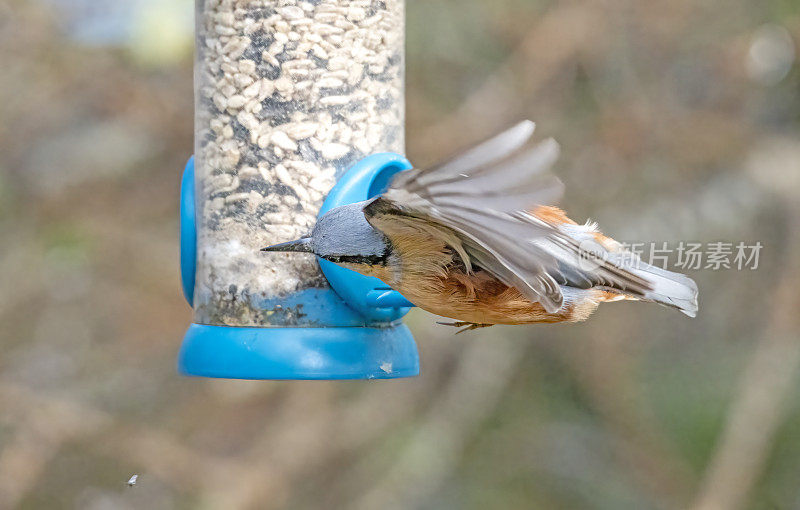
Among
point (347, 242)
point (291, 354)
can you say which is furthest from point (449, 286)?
point (291, 354)

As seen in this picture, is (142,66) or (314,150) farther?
(142,66)

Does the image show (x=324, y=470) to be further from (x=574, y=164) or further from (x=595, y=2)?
(x=595, y=2)

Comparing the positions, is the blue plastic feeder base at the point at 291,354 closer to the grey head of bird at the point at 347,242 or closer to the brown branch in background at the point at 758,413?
the grey head of bird at the point at 347,242

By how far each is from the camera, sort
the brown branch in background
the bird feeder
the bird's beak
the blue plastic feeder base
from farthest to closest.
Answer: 1. the brown branch in background
2. the bird feeder
3. the blue plastic feeder base
4. the bird's beak

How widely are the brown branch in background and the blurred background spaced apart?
0.5 inches

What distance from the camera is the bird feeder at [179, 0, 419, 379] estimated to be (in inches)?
162

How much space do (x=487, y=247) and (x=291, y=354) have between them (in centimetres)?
116

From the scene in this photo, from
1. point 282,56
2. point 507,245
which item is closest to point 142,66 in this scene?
point 282,56

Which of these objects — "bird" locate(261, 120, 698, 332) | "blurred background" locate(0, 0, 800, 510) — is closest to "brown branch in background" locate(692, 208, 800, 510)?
"blurred background" locate(0, 0, 800, 510)

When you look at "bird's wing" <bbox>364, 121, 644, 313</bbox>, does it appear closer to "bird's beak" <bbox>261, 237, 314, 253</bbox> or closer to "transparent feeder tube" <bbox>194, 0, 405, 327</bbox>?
"bird's beak" <bbox>261, 237, 314, 253</bbox>

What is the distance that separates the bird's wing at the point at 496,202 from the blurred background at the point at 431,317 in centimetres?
325

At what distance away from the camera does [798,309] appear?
261 inches

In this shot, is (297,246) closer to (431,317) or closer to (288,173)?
(288,173)

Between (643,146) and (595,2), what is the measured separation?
100 centimetres
